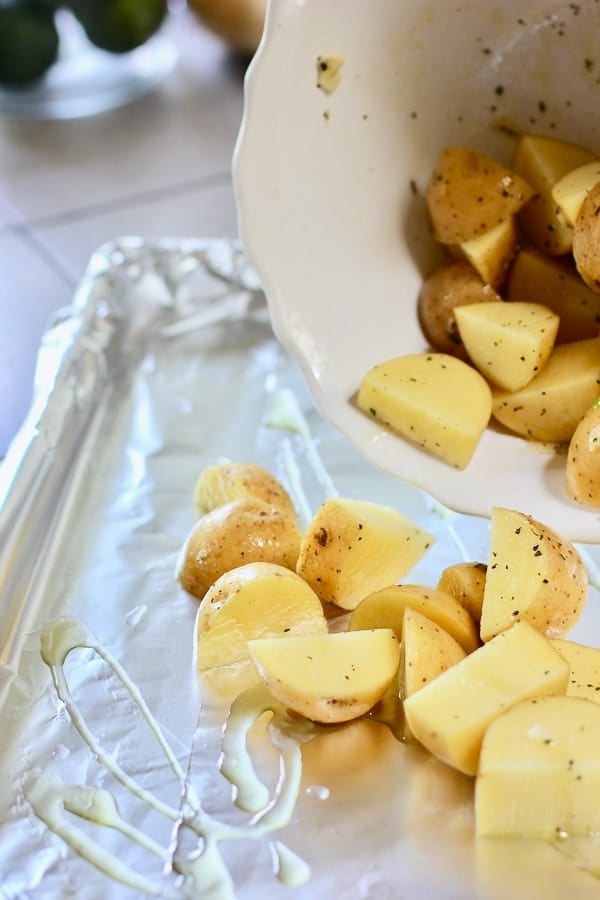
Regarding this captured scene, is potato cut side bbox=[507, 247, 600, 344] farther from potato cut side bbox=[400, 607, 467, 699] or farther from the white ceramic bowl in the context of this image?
potato cut side bbox=[400, 607, 467, 699]

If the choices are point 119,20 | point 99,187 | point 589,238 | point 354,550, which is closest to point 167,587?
point 354,550

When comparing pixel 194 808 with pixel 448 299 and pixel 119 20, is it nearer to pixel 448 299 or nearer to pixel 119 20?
pixel 448 299

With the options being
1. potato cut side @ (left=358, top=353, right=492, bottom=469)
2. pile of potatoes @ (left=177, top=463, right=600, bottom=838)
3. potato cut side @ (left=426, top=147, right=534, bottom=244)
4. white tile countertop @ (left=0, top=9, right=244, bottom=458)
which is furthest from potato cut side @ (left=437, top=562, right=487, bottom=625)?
white tile countertop @ (left=0, top=9, right=244, bottom=458)

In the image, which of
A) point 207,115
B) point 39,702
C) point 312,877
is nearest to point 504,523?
point 312,877

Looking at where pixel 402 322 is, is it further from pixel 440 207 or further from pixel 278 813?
pixel 278 813

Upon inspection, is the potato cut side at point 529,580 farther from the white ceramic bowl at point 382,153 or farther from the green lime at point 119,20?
the green lime at point 119,20

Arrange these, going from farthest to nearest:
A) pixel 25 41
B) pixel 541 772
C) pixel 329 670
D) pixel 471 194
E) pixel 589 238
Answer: pixel 25 41
pixel 471 194
pixel 589 238
pixel 329 670
pixel 541 772
